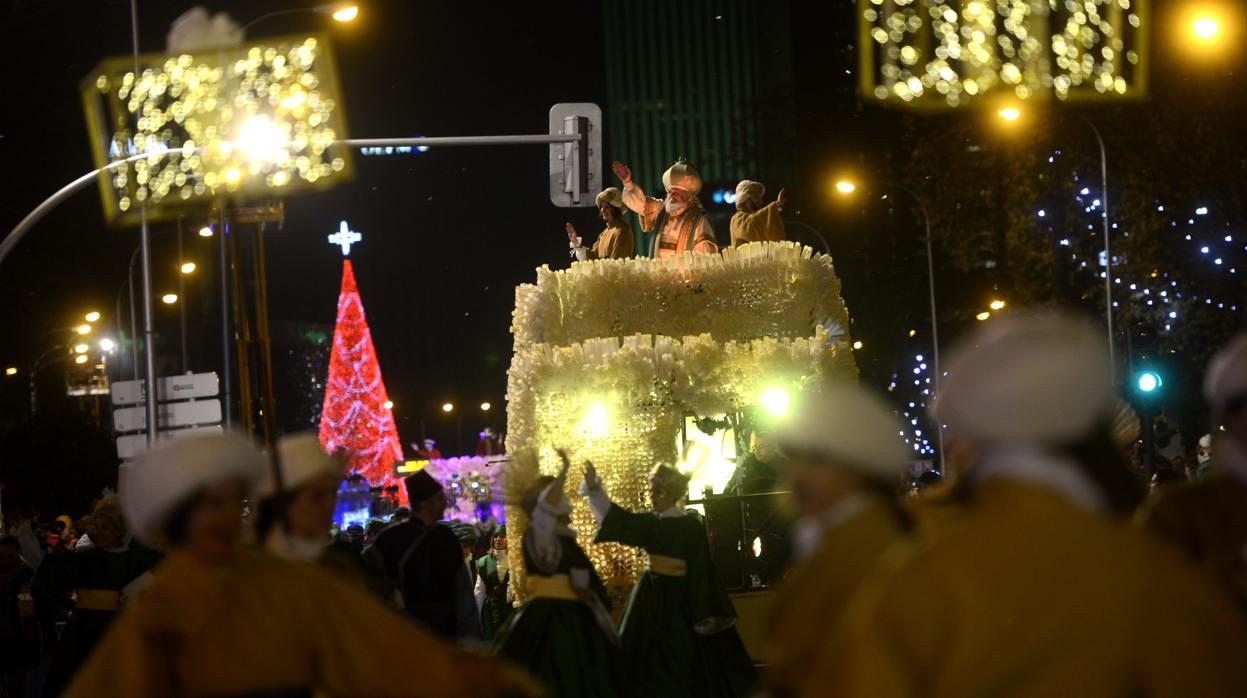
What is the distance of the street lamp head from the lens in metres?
19.5

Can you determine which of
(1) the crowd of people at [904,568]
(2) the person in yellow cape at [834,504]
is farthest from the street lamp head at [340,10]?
(2) the person in yellow cape at [834,504]

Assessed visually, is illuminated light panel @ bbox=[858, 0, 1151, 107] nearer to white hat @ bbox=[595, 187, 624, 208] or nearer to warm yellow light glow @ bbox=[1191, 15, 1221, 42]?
warm yellow light glow @ bbox=[1191, 15, 1221, 42]

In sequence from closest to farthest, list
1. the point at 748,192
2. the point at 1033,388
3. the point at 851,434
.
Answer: the point at 1033,388, the point at 851,434, the point at 748,192

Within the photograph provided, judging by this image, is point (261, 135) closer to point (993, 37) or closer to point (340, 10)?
point (340, 10)

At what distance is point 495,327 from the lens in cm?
6731

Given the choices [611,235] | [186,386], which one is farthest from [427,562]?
[186,386]

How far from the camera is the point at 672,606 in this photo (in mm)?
12398

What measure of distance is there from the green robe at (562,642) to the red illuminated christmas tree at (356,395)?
3792 cm

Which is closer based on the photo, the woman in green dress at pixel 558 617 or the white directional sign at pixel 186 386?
the woman in green dress at pixel 558 617

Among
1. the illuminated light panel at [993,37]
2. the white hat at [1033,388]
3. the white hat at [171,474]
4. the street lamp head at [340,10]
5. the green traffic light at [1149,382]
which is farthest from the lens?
the street lamp head at [340,10]

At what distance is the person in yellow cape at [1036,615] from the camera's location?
3.39 meters

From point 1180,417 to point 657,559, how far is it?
92.4ft

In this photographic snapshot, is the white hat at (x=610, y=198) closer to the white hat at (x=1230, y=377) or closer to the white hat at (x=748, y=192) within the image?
the white hat at (x=748, y=192)

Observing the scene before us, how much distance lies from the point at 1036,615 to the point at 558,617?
7.70 m
